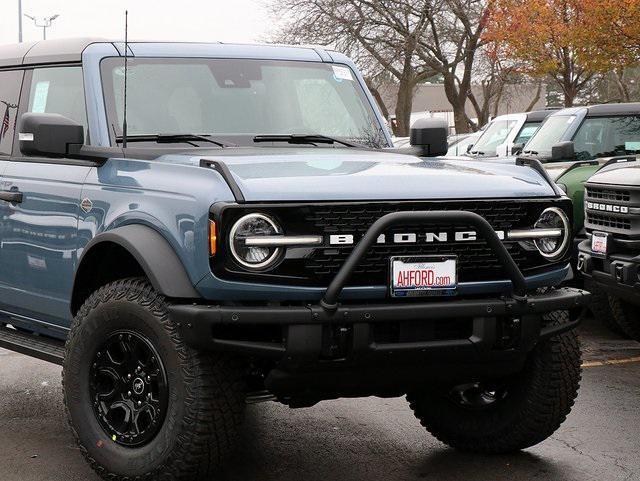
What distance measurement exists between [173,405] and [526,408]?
165cm

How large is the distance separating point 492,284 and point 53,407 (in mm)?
3079

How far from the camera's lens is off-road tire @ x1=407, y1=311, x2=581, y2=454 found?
201 inches

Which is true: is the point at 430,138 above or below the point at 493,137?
above

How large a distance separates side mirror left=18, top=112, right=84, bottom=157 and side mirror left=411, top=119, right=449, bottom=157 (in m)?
1.77

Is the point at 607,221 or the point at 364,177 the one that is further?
the point at 607,221

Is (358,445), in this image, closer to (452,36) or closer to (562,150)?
(562,150)

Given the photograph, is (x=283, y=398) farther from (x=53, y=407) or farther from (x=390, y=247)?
(x=53, y=407)

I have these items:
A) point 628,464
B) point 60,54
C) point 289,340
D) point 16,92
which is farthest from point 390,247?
point 16,92

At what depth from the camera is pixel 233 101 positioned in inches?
235

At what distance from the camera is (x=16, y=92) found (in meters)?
6.50

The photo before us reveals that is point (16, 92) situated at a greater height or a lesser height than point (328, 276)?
greater

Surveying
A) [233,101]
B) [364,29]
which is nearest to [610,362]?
[233,101]

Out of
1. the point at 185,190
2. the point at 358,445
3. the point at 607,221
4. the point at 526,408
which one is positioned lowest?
the point at 358,445

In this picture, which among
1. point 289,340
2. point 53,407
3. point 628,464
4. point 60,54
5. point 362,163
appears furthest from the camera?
point 53,407
